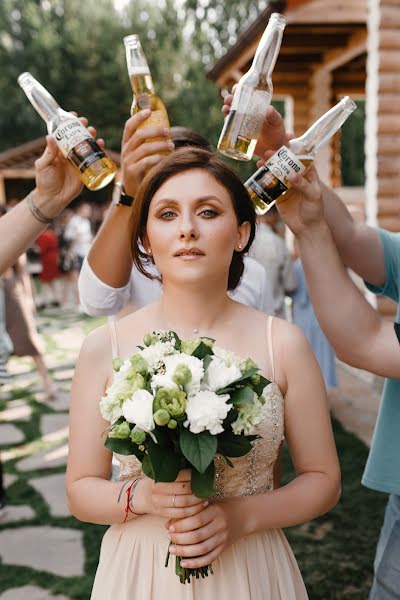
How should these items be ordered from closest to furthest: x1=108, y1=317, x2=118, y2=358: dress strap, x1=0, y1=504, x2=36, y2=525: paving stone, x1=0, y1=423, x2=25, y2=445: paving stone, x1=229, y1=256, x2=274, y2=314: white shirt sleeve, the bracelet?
x1=108, y1=317, x2=118, y2=358: dress strap
the bracelet
x1=229, y1=256, x2=274, y2=314: white shirt sleeve
x1=0, y1=504, x2=36, y2=525: paving stone
x1=0, y1=423, x2=25, y2=445: paving stone

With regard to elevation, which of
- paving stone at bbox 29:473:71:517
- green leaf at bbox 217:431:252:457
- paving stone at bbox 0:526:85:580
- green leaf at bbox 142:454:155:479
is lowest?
paving stone at bbox 29:473:71:517

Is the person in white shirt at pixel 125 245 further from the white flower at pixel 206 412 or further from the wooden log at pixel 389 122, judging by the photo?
the wooden log at pixel 389 122

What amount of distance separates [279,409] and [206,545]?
39 cm

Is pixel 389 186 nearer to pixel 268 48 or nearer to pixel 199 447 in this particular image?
pixel 268 48

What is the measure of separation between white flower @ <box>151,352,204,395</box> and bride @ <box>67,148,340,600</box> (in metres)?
0.34

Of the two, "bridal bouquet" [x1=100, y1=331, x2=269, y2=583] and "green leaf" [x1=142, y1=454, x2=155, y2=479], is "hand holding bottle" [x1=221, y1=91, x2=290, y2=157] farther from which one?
"green leaf" [x1=142, y1=454, x2=155, y2=479]

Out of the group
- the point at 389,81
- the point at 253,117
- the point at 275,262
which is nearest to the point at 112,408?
the point at 253,117

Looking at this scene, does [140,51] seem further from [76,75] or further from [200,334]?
[76,75]

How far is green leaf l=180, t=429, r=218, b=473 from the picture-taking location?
4.05 ft

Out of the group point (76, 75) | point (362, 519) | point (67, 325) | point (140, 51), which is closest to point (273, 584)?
point (140, 51)

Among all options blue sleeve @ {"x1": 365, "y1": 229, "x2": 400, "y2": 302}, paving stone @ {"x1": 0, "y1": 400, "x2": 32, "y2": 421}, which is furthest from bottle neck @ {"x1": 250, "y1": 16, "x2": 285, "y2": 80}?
paving stone @ {"x1": 0, "y1": 400, "x2": 32, "y2": 421}

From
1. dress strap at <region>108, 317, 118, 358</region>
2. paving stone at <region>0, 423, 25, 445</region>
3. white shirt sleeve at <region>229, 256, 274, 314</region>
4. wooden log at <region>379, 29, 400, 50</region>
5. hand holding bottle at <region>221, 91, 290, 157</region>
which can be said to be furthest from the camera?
wooden log at <region>379, 29, 400, 50</region>

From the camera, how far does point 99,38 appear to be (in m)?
27.0

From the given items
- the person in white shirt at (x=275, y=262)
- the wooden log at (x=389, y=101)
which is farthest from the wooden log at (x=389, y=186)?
the person in white shirt at (x=275, y=262)
